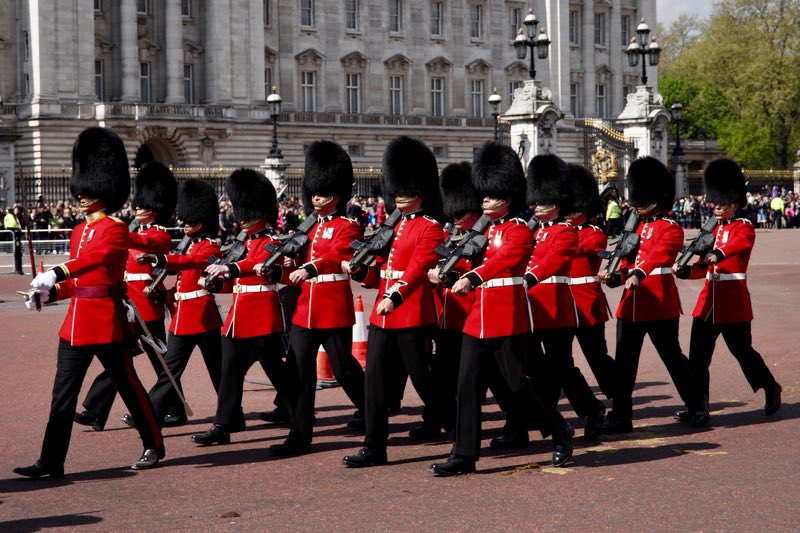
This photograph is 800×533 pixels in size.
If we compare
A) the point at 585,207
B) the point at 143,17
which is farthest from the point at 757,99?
the point at 585,207

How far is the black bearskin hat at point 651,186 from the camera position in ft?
28.9

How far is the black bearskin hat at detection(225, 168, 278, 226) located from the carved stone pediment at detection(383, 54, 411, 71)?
1631 inches

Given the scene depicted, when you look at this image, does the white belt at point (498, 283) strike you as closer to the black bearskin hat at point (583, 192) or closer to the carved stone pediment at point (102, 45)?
the black bearskin hat at point (583, 192)

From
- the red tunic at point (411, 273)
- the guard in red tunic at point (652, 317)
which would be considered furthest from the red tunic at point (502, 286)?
the guard in red tunic at point (652, 317)

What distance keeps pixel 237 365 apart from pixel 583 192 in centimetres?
255

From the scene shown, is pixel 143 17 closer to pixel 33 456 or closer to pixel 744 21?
pixel 744 21

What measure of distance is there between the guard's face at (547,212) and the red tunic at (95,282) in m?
2.37

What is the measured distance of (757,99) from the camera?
5825cm

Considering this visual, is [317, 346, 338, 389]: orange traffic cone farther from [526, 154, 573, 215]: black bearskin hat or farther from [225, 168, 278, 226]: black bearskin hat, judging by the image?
[526, 154, 573, 215]: black bearskin hat

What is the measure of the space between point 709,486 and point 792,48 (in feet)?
182

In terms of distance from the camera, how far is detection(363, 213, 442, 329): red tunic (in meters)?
7.39

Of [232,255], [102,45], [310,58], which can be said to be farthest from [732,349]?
[310,58]

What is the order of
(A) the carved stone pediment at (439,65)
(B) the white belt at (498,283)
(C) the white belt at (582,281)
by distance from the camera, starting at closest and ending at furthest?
(B) the white belt at (498,283), (C) the white belt at (582,281), (A) the carved stone pediment at (439,65)

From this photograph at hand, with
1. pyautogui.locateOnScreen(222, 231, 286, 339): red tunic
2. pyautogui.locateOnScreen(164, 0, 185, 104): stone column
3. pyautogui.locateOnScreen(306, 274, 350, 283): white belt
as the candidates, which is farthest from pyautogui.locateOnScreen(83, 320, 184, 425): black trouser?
pyautogui.locateOnScreen(164, 0, 185, 104): stone column
